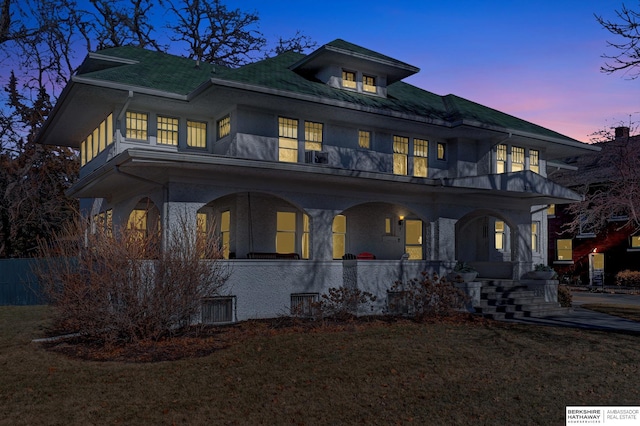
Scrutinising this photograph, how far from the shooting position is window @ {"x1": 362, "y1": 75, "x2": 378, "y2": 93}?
20517 mm

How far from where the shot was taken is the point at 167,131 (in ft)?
59.2

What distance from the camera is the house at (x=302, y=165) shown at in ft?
49.9

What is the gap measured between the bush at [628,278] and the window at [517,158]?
1620 centimetres

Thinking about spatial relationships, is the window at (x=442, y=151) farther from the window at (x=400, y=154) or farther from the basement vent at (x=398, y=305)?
the basement vent at (x=398, y=305)

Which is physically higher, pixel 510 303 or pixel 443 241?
pixel 443 241

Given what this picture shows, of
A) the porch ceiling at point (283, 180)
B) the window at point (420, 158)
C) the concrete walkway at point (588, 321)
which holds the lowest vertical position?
the concrete walkway at point (588, 321)

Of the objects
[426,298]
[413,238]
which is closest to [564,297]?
[413,238]

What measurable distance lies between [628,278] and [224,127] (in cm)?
2818

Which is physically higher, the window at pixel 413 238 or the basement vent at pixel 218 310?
the window at pixel 413 238

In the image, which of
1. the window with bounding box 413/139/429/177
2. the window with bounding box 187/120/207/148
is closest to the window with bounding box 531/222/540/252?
the window with bounding box 413/139/429/177

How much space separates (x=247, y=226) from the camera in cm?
1738

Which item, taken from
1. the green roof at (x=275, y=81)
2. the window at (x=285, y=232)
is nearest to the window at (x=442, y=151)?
the green roof at (x=275, y=81)

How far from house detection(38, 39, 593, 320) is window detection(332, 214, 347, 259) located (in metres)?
0.05

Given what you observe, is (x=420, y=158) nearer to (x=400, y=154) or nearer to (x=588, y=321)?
(x=400, y=154)
